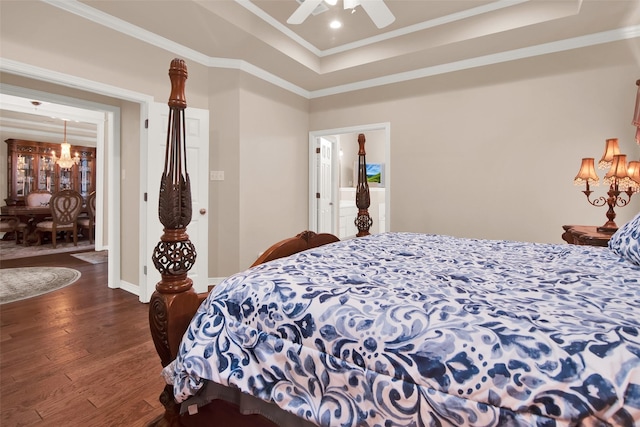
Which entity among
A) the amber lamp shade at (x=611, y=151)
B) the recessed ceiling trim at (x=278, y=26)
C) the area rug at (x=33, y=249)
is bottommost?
the area rug at (x=33, y=249)

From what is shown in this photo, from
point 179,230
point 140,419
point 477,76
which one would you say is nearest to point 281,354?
point 179,230

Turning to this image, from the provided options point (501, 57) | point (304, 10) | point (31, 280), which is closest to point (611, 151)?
point (501, 57)

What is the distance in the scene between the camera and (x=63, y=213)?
5.80 m

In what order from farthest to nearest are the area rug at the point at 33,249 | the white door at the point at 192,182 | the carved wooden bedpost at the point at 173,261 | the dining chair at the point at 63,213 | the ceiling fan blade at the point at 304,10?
the dining chair at the point at 63,213, the area rug at the point at 33,249, the white door at the point at 192,182, the ceiling fan blade at the point at 304,10, the carved wooden bedpost at the point at 173,261

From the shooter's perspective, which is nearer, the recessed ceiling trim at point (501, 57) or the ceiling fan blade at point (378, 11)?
the ceiling fan blade at point (378, 11)

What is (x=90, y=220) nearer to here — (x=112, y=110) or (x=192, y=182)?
(x=112, y=110)

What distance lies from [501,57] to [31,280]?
19.3 feet

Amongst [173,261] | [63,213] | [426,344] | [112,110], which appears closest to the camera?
[426,344]

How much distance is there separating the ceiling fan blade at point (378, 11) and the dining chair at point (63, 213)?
6.09 meters

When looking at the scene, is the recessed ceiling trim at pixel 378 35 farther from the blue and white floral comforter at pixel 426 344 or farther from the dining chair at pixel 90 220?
the dining chair at pixel 90 220

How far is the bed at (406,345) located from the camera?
0.61 meters

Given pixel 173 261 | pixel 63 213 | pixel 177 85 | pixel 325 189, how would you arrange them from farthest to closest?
pixel 63 213, pixel 325 189, pixel 177 85, pixel 173 261

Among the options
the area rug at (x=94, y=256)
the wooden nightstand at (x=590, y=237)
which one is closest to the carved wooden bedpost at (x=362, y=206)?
the wooden nightstand at (x=590, y=237)

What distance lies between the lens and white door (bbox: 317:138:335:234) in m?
4.72
